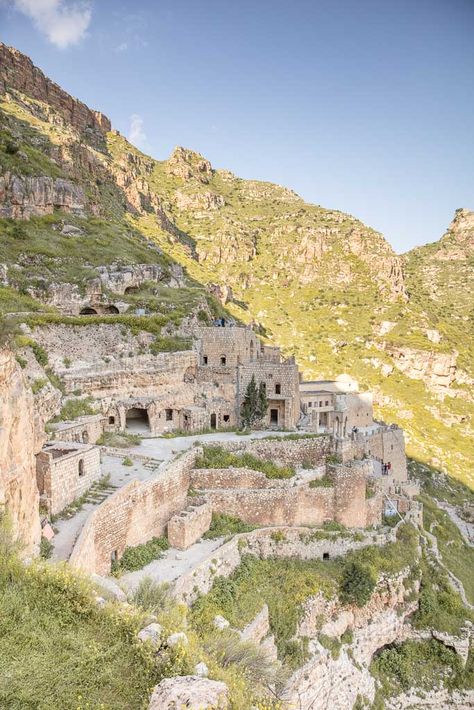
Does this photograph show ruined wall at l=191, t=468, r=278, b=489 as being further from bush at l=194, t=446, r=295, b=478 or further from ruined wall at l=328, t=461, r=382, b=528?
ruined wall at l=328, t=461, r=382, b=528

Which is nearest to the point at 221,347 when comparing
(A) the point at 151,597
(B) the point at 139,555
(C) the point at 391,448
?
(B) the point at 139,555

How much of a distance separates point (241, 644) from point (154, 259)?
38865 millimetres

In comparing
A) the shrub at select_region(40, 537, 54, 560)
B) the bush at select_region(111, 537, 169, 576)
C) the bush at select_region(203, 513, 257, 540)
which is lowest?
the bush at select_region(203, 513, 257, 540)

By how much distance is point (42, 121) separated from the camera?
194 feet

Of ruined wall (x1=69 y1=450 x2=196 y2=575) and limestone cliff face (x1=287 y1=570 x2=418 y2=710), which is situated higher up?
ruined wall (x1=69 y1=450 x2=196 y2=575)

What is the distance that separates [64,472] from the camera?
1330 cm

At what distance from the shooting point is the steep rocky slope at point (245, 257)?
3797 cm

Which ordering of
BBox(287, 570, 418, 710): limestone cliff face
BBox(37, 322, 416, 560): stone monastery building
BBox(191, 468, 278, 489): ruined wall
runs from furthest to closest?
BBox(191, 468, 278, 489): ruined wall, BBox(287, 570, 418, 710): limestone cliff face, BBox(37, 322, 416, 560): stone monastery building

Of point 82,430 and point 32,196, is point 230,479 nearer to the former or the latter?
point 82,430

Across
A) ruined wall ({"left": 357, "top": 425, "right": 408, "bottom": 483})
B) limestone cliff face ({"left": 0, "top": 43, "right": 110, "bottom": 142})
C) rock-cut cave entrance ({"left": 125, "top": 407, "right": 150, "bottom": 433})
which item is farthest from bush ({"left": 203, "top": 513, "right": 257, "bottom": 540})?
limestone cliff face ({"left": 0, "top": 43, "right": 110, "bottom": 142})

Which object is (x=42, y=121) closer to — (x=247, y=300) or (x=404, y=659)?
(x=247, y=300)

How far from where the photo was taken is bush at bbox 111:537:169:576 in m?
13.6

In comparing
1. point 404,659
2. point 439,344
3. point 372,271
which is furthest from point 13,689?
point 372,271

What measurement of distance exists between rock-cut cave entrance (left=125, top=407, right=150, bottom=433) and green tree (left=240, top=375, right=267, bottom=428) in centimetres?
460
